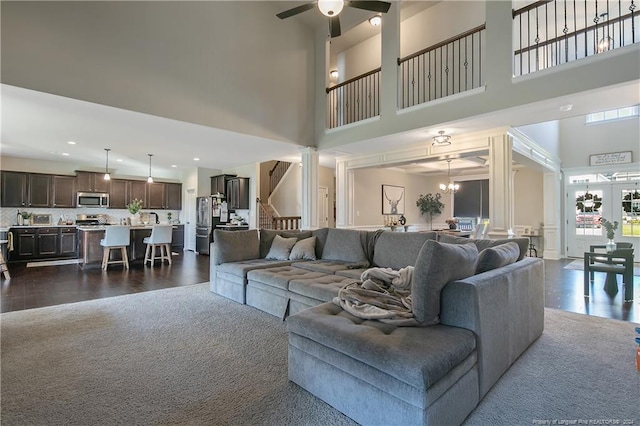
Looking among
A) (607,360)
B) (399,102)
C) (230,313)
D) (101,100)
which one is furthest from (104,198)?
(607,360)

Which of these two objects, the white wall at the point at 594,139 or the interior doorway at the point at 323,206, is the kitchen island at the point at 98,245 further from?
the white wall at the point at 594,139

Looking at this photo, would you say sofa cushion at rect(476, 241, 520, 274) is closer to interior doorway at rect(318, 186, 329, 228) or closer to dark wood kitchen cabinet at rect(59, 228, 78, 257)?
interior doorway at rect(318, 186, 329, 228)

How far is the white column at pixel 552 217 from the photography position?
826 cm

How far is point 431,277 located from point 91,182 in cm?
1010

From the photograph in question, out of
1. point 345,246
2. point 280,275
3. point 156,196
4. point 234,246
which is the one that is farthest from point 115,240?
point 345,246

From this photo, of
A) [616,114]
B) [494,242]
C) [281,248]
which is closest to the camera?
[494,242]

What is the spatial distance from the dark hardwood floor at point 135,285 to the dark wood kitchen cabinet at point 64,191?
2028 millimetres

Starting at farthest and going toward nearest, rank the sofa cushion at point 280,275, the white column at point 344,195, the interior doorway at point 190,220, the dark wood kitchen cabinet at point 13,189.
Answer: the interior doorway at point 190,220 < the white column at point 344,195 < the dark wood kitchen cabinet at point 13,189 < the sofa cushion at point 280,275

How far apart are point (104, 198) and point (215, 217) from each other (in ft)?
10.8

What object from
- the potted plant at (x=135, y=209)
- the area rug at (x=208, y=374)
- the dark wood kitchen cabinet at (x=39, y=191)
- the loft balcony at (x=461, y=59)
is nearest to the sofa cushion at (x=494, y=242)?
the area rug at (x=208, y=374)

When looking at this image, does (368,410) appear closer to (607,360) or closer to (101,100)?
(607,360)

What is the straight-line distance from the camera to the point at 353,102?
715 centimetres

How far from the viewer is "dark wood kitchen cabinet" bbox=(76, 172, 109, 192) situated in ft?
28.3

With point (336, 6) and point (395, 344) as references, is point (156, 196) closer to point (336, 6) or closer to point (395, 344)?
point (336, 6)
